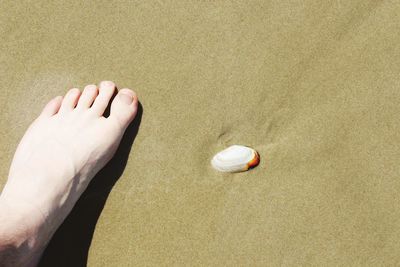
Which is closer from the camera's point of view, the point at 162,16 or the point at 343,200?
the point at 343,200

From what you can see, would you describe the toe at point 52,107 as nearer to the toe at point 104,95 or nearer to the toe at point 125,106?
the toe at point 104,95

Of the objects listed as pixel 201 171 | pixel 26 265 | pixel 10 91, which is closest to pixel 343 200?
pixel 201 171

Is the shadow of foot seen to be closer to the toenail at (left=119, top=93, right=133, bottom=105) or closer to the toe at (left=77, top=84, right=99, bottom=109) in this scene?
the toenail at (left=119, top=93, right=133, bottom=105)

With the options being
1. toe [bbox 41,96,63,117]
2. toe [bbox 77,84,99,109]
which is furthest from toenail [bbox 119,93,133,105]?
toe [bbox 41,96,63,117]

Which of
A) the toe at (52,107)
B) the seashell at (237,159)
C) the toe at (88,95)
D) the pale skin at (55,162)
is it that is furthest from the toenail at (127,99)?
the seashell at (237,159)

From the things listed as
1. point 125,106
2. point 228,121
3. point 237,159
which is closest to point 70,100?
point 125,106

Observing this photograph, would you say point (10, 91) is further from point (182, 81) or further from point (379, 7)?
point (379, 7)
